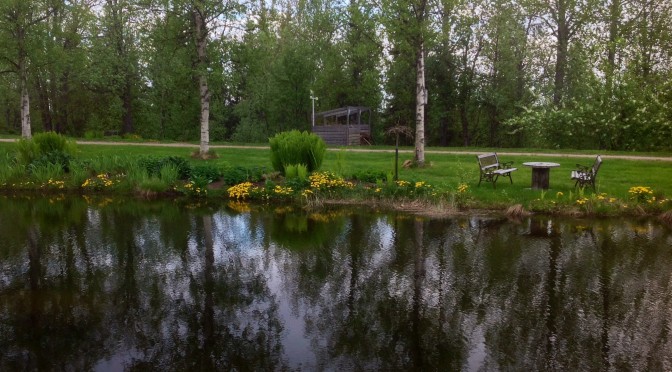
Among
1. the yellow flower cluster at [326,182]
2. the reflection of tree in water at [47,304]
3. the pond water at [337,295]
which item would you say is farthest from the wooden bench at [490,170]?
the reflection of tree in water at [47,304]

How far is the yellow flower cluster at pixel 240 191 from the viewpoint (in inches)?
613

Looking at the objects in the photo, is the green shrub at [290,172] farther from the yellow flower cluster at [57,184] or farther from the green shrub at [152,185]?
the yellow flower cluster at [57,184]

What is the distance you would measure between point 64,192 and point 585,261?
47.9 feet

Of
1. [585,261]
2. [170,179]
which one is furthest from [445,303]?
[170,179]

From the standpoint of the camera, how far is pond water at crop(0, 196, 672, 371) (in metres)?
6.07

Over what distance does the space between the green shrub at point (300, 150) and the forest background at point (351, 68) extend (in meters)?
3.68

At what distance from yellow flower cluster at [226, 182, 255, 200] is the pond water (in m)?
2.99

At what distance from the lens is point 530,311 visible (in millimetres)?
7191

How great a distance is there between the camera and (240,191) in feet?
51.2

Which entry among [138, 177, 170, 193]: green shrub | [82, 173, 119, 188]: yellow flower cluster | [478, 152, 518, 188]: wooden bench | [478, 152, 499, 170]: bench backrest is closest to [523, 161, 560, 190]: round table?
[478, 152, 518, 188]: wooden bench

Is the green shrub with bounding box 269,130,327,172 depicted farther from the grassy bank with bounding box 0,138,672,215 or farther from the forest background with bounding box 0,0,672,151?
the forest background with bounding box 0,0,672,151

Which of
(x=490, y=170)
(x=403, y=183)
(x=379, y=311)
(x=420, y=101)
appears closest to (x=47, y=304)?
(x=379, y=311)

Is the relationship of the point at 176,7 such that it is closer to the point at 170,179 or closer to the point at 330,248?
the point at 170,179

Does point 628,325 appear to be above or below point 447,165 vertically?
below
